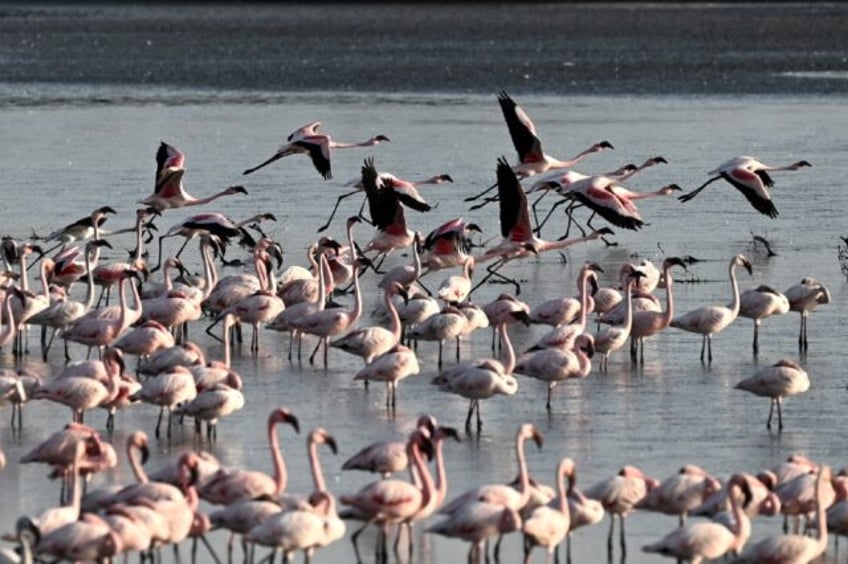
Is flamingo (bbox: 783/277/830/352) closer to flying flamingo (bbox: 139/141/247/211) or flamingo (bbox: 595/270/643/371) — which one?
flamingo (bbox: 595/270/643/371)

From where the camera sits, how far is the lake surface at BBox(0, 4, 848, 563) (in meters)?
11.2

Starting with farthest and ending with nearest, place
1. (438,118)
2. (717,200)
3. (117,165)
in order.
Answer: (438,118) → (117,165) → (717,200)

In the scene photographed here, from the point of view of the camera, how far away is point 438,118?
32812 millimetres

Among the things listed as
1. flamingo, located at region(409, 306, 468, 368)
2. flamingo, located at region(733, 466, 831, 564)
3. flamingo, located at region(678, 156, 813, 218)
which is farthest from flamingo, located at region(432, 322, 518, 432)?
flamingo, located at region(678, 156, 813, 218)

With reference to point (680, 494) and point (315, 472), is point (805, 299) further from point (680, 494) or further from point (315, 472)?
point (315, 472)

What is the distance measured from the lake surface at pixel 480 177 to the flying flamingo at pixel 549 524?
0.43m

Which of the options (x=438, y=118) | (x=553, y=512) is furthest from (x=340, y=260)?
(x=438, y=118)

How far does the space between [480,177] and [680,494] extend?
1579cm

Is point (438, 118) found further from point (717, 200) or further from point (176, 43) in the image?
point (176, 43)

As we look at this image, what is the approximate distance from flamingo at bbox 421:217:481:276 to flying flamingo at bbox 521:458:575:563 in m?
7.51

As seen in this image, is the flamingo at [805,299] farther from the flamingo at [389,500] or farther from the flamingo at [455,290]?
the flamingo at [389,500]

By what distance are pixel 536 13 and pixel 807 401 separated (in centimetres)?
7965

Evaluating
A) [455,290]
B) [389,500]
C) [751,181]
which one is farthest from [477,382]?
[751,181]

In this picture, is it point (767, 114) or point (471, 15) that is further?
point (471, 15)
